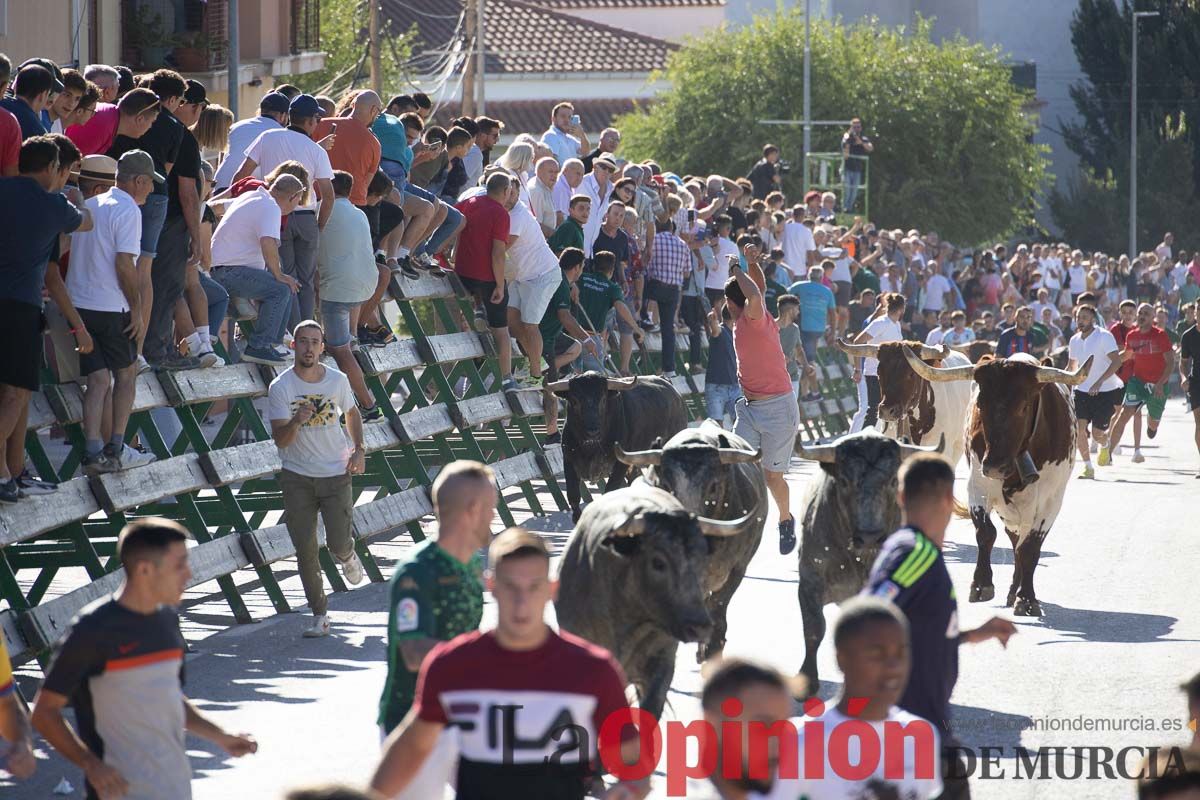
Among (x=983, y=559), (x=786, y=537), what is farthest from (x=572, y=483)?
(x=983, y=559)

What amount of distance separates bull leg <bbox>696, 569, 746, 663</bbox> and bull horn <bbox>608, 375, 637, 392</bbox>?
5.33m

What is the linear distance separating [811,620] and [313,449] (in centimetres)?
361

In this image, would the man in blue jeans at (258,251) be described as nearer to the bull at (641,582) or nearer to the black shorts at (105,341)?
the black shorts at (105,341)

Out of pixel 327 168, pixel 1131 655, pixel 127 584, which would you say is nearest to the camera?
pixel 127 584

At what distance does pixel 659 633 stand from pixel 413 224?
9.62 meters

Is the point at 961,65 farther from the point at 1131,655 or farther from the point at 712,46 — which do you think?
the point at 1131,655

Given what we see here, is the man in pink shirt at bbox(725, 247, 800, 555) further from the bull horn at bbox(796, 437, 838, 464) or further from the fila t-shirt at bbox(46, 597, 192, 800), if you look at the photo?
the fila t-shirt at bbox(46, 597, 192, 800)

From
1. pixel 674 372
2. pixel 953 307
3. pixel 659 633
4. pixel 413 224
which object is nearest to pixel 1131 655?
pixel 659 633

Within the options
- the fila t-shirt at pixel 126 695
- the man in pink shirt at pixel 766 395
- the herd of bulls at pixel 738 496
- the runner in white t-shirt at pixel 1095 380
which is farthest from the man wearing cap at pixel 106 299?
the runner in white t-shirt at pixel 1095 380

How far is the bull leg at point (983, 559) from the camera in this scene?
13.5m

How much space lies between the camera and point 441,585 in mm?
6590

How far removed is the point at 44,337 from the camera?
12.3 metres

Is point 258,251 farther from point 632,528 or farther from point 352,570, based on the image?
point 632,528

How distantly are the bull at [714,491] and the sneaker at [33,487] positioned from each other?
10.8 feet
